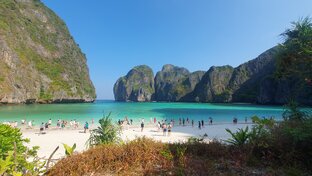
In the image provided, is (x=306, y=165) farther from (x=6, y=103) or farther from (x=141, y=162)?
(x=6, y=103)

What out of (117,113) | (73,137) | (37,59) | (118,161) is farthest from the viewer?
(37,59)

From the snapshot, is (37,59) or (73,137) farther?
(37,59)

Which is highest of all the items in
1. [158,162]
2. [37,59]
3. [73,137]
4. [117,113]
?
[37,59]

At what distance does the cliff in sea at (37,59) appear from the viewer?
334 ft

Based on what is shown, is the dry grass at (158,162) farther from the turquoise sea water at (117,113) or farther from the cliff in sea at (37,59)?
the cliff in sea at (37,59)

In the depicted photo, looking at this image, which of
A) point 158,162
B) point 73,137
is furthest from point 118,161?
point 73,137

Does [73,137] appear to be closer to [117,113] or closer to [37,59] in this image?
[117,113]

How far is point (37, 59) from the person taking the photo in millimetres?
132875

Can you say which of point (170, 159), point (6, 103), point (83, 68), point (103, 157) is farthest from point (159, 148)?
point (83, 68)

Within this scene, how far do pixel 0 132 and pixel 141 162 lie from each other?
11.4 feet

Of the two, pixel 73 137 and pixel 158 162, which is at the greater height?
pixel 158 162

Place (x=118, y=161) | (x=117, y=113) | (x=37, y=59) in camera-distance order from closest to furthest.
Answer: (x=118, y=161) → (x=117, y=113) → (x=37, y=59)

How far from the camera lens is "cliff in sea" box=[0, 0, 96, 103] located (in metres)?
102

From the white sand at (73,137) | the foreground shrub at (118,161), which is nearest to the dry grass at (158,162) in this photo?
the foreground shrub at (118,161)
